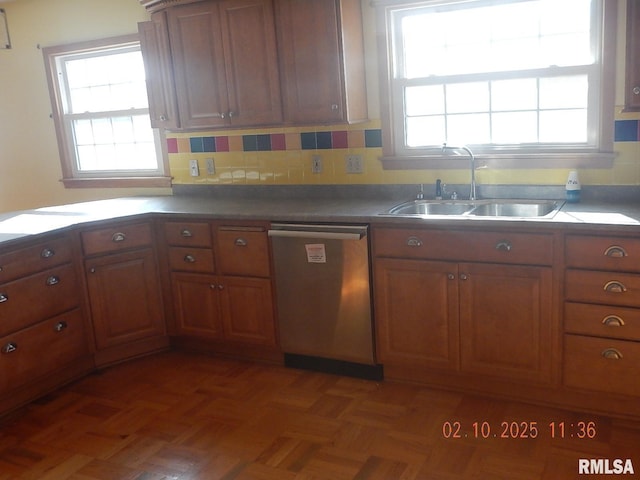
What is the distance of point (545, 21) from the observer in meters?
3.00

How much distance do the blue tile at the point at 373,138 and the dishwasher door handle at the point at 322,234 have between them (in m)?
0.72

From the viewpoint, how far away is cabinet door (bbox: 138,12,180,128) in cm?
353

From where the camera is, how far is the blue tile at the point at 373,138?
3422 mm

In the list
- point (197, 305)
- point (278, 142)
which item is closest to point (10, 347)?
point (197, 305)

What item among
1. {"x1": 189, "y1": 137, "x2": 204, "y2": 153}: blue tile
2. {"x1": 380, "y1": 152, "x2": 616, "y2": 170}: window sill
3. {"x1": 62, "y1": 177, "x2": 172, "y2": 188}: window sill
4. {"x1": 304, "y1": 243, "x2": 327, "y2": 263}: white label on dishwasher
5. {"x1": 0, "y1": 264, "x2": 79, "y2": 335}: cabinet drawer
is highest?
{"x1": 189, "y1": 137, "x2": 204, "y2": 153}: blue tile

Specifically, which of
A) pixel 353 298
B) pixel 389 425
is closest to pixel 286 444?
pixel 389 425

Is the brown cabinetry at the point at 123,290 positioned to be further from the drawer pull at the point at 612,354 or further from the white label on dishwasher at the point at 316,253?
the drawer pull at the point at 612,354

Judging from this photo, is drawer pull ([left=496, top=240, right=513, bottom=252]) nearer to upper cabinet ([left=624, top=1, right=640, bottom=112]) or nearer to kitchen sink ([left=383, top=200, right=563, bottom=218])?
kitchen sink ([left=383, top=200, right=563, bottom=218])

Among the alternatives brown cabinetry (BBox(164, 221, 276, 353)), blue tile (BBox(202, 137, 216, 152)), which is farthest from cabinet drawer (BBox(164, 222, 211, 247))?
blue tile (BBox(202, 137, 216, 152))

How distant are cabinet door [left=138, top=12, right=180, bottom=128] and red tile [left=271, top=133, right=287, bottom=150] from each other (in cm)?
56

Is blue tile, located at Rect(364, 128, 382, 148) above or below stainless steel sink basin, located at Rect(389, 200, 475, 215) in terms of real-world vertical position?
above

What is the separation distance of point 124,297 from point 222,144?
113 cm

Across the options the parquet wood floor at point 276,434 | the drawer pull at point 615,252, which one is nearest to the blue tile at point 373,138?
the parquet wood floor at point 276,434

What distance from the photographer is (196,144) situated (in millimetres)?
4004
